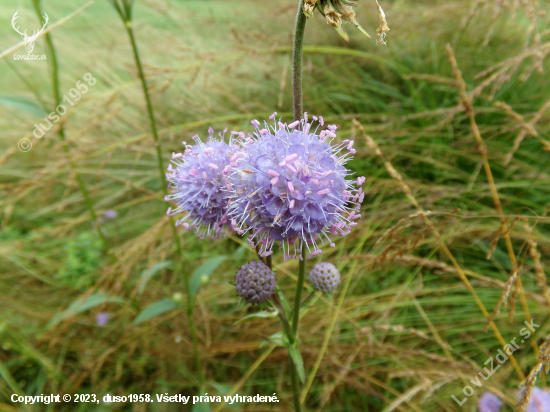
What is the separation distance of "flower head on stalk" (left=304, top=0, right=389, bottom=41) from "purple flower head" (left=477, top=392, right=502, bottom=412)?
1.96 m

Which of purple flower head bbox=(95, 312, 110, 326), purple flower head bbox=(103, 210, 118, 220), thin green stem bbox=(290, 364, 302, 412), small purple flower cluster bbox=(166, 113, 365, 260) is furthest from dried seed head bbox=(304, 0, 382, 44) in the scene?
purple flower head bbox=(103, 210, 118, 220)

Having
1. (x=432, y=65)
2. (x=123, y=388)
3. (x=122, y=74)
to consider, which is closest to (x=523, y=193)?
(x=432, y=65)

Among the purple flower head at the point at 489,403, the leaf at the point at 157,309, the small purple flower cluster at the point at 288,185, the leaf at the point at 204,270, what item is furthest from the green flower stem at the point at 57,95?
the purple flower head at the point at 489,403

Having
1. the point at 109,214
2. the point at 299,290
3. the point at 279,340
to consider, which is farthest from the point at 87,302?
the point at 299,290

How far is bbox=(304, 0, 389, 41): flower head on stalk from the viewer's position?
100 centimetres

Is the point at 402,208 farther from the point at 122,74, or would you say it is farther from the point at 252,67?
the point at 122,74

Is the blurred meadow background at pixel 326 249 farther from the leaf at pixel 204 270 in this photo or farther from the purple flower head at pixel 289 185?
the purple flower head at pixel 289 185

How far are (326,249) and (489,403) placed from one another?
1320 mm

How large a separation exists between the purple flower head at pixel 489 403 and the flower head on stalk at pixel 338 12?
6.43 feet

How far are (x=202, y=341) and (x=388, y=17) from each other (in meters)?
3.43

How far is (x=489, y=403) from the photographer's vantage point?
1.96 meters

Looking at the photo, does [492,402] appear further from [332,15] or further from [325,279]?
[332,15]

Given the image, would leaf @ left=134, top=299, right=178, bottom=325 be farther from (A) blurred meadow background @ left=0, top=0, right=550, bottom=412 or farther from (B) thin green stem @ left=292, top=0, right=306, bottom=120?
(B) thin green stem @ left=292, top=0, right=306, bottom=120

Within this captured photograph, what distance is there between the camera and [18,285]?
121 inches
